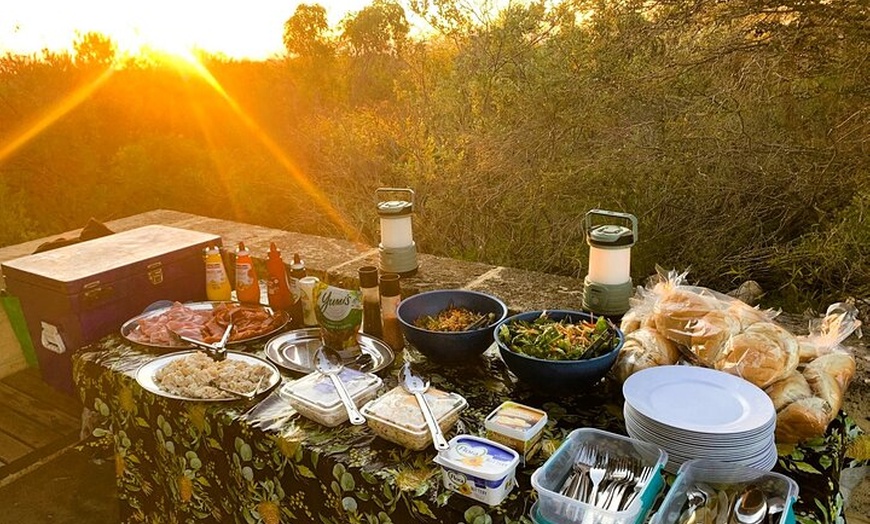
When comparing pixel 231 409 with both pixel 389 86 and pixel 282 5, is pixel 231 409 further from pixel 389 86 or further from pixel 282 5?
pixel 282 5

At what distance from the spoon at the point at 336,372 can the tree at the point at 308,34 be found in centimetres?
643

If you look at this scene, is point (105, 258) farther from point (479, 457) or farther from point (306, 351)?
point (479, 457)

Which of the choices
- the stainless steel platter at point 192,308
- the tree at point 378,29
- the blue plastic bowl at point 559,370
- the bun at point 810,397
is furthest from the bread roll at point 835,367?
the tree at point 378,29

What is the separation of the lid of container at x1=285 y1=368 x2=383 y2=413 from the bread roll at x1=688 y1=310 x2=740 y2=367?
0.87m

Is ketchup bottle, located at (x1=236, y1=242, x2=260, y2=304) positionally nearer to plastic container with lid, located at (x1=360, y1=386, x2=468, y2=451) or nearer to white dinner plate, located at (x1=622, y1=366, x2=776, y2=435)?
plastic container with lid, located at (x1=360, y1=386, x2=468, y2=451)

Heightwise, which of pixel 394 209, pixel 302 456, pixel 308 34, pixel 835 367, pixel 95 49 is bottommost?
pixel 302 456

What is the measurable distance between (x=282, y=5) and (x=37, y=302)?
19.0 ft

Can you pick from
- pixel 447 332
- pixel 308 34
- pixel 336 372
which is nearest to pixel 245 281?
pixel 336 372

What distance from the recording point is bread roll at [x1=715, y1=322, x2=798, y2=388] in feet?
4.99

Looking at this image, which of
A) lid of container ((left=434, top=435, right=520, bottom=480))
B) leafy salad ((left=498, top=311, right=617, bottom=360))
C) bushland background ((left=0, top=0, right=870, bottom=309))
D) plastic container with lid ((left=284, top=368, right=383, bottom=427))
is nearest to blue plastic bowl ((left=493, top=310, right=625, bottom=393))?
leafy salad ((left=498, top=311, right=617, bottom=360))

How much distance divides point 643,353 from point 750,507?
0.53 metres

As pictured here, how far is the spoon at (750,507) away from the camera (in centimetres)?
116

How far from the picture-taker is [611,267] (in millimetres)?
1984

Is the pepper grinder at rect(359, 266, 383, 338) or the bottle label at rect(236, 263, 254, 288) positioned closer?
the pepper grinder at rect(359, 266, 383, 338)
